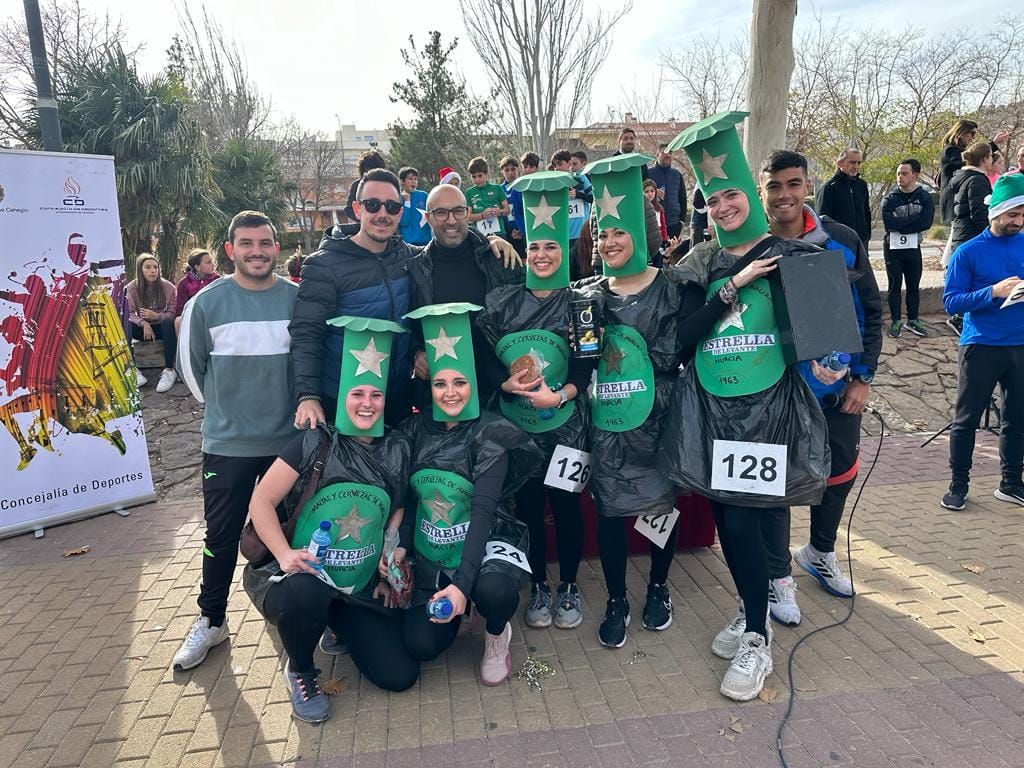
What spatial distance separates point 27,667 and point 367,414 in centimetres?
239

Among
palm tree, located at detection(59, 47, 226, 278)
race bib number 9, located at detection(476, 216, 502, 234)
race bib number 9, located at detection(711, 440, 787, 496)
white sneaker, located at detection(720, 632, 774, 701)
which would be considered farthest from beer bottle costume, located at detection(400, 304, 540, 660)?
palm tree, located at detection(59, 47, 226, 278)

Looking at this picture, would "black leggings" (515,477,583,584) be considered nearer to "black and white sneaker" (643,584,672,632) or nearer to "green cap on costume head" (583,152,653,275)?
"black and white sneaker" (643,584,672,632)

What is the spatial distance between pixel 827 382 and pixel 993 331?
2539mm

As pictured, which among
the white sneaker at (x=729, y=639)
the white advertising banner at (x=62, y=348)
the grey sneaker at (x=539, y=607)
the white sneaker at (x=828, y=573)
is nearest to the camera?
the white sneaker at (x=729, y=639)

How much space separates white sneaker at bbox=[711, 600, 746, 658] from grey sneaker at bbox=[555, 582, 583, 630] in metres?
0.71

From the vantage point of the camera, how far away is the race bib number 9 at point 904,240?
7945 mm

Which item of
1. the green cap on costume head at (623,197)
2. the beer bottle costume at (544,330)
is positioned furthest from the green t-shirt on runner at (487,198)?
the green cap on costume head at (623,197)

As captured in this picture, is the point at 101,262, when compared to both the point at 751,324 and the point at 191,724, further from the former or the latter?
the point at 751,324

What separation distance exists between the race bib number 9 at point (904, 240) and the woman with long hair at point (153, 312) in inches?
355

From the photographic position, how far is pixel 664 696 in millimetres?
2926

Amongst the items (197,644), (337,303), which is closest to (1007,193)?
(337,303)

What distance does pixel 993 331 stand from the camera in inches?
177

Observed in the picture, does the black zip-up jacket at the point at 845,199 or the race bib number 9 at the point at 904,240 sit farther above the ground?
the black zip-up jacket at the point at 845,199

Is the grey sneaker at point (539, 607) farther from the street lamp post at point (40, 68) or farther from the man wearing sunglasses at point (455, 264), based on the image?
the street lamp post at point (40, 68)
